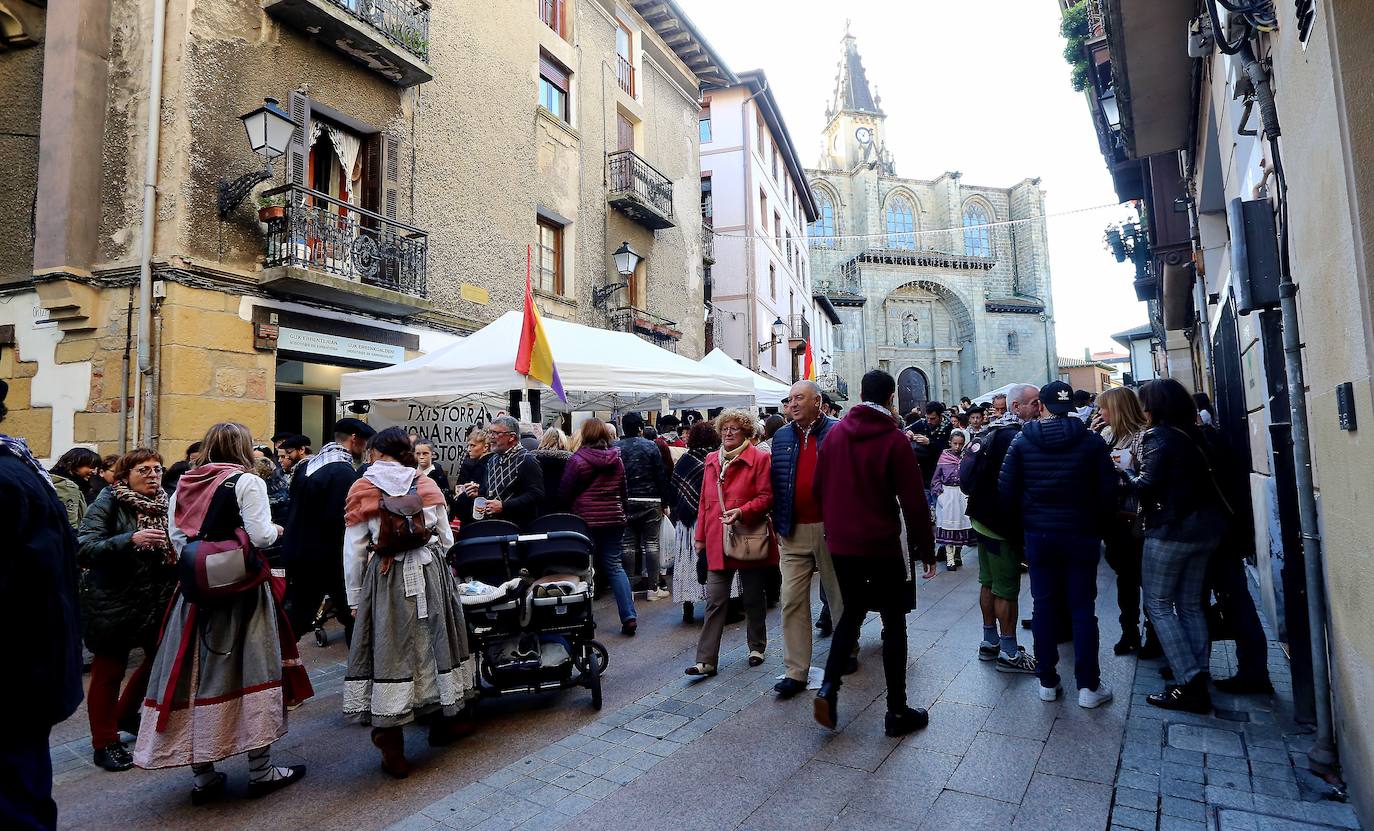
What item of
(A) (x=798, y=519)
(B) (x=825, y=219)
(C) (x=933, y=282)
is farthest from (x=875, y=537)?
(B) (x=825, y=219)

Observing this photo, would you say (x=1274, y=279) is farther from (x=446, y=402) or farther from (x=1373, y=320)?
(x=446, y=402)

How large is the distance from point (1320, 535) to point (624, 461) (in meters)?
5.39

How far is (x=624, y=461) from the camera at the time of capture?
7.52 meters

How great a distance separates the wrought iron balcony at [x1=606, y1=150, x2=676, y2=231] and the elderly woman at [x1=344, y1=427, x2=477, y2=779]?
13.7 m

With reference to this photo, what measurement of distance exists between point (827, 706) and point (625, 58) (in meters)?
17.6

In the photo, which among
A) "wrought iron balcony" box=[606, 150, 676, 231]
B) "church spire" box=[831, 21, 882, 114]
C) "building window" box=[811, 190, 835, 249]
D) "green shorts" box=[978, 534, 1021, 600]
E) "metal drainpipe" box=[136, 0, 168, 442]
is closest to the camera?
"green shorts" box=[978, 534, 1021, 600]

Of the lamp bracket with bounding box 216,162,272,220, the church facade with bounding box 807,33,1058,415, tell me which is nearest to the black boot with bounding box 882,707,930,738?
the lamp bracket with bounding box 216,162,272,220

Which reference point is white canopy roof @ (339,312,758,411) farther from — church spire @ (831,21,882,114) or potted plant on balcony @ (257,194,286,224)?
church spire @ (831,21,882,114)

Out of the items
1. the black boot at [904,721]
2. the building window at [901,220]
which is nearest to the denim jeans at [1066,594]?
the black boot at [904,721]

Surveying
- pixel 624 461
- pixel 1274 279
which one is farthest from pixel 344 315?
pixel 1274 279

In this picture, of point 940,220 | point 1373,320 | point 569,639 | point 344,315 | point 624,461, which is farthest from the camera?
point 940,220

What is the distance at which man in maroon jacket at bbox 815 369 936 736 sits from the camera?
396 cm

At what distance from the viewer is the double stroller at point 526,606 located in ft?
14.5

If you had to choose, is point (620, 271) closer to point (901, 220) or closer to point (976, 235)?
point (901, 220)
